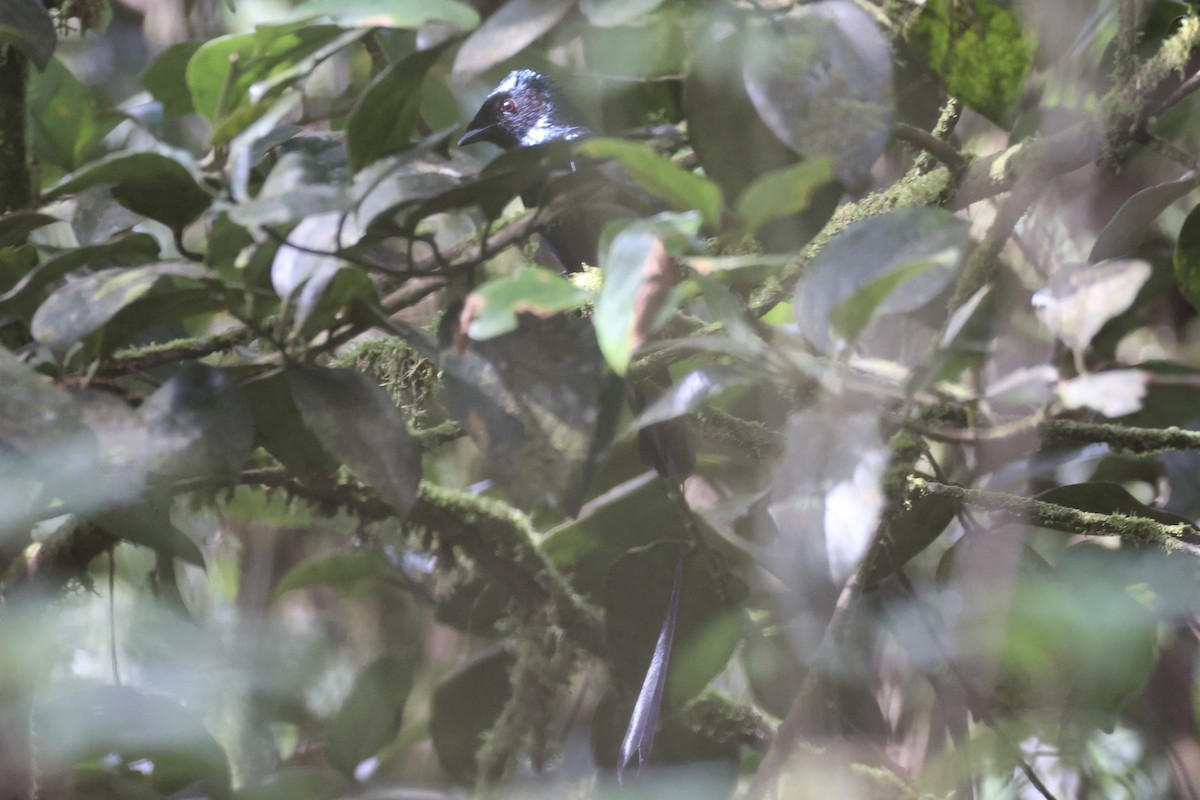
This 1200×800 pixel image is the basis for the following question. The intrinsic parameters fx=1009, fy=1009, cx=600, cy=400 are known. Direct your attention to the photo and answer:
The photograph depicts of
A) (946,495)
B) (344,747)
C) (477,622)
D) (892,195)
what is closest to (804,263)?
(892,195)

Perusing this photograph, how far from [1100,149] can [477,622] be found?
848 millimetres

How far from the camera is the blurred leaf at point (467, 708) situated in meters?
1.19

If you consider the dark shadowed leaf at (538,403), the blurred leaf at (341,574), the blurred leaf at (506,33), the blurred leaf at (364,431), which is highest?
the blurred leaf at (506,33)

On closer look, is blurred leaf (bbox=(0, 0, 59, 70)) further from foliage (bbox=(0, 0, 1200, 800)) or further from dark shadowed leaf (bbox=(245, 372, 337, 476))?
dark shadowed leaf (bbox=(245, 372, 337, 476))

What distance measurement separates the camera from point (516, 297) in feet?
1.68

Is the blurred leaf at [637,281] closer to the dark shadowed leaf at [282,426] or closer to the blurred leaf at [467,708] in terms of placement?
the dark shadowed leaf at [282,426]

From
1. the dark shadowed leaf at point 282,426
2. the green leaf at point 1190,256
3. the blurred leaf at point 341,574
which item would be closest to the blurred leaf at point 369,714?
the blurred leaf at point 341,574

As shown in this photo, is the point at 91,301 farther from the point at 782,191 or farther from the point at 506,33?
the point at 782,191

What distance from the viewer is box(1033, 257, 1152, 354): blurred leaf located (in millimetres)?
546

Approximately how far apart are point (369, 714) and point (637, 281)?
88 cm

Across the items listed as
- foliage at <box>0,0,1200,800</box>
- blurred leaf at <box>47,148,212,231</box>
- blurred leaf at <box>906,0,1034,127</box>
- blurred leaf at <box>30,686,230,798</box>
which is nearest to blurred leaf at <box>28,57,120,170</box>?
foliage at <box>0,0,1200,800</box>

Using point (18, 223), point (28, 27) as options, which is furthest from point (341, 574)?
point (28, 27)

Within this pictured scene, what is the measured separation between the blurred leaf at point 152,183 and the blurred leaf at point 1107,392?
0.55m

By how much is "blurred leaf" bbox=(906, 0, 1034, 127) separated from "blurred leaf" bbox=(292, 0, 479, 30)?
471 millimetres
